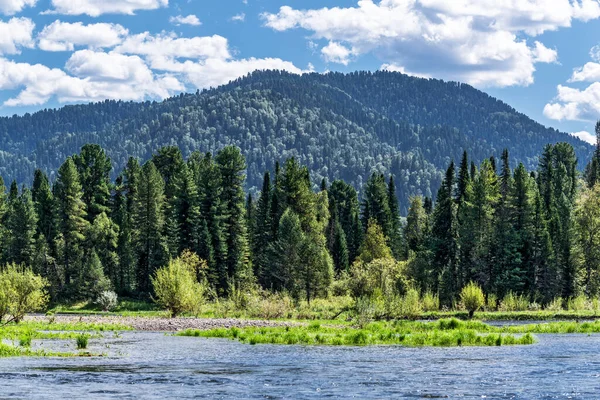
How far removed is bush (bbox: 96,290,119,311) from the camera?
101750 millimetres

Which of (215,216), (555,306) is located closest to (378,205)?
(215,216)

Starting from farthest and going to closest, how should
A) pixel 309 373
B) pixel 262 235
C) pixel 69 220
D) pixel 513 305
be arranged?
1. pixel 262 235
2. pixel 69 220
3. pixel 513 305
4. pixel 309 373

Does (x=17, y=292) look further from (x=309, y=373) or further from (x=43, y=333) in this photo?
(x=309, y=373)

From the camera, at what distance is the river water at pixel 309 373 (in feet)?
101

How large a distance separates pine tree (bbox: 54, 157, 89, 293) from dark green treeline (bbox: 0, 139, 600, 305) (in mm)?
153

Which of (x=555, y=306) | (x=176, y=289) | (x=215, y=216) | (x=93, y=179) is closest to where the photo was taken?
(x=176, y=289)

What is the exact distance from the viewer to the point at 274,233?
119750mm

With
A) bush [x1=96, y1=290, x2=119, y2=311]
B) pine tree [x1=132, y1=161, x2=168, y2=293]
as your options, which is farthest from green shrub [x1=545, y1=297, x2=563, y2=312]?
pine tree [x1=132, y1=161, x2=168, y2=293]

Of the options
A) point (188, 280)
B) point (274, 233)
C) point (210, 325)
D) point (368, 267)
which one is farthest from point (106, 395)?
point (274, 233)

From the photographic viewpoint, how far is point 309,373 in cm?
3697

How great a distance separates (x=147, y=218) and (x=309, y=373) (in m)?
82.1

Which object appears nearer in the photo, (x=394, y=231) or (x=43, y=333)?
(x=43, y=333)

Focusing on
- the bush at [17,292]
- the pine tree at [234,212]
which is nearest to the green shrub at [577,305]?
the pine tree at [234,212]

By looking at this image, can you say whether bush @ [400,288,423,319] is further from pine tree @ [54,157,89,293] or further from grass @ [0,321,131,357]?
pine tree @ [54,157,89,293]
